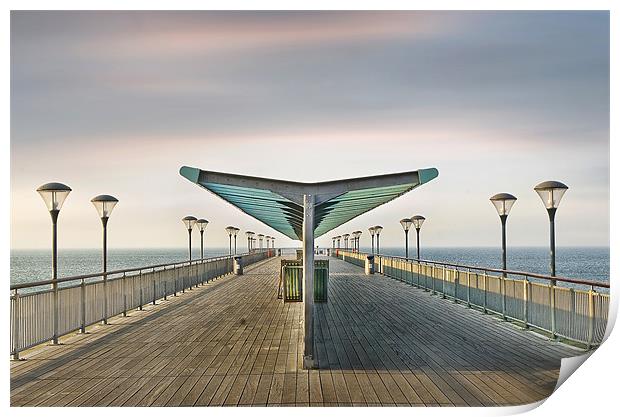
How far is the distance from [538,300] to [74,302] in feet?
24.7

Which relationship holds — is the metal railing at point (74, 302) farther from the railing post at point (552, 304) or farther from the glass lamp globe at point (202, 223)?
the glass lamp globe at point (202, 223)

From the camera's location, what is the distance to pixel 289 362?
8.45m

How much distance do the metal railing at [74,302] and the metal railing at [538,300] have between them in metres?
6.95

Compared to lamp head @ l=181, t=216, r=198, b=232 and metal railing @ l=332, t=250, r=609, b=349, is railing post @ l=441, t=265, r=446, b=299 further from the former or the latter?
lamp head @ l=181, t=216, r=198, b=232

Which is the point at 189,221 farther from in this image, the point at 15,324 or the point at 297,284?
the point at 15,324

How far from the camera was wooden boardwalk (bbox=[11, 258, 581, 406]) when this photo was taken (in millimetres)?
6824

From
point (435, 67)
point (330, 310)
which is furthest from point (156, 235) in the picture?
point (330, 310)

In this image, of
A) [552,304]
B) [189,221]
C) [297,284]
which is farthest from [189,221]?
[552,304]

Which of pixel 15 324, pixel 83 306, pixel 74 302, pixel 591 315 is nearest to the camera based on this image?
pixel 15 324

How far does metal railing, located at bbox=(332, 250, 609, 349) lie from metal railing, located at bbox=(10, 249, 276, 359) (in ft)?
22.8

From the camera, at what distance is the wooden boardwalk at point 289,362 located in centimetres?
682

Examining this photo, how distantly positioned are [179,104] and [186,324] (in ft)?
108

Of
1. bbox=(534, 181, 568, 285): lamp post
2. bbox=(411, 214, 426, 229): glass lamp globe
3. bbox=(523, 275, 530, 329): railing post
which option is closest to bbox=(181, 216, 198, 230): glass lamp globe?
bbox=(411, 214, 426, 229): glass lamp globe
